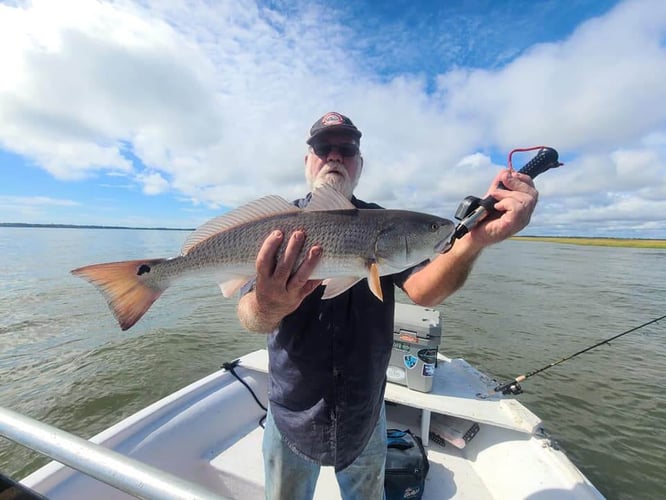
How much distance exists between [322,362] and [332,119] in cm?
210

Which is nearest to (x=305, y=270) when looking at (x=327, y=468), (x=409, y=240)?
(x=409, y=240)

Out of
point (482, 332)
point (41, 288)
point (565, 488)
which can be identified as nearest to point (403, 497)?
point (565, 488)

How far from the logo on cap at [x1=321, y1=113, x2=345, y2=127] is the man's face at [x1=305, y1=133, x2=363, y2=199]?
0.09 meters

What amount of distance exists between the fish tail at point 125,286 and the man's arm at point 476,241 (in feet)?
6.52

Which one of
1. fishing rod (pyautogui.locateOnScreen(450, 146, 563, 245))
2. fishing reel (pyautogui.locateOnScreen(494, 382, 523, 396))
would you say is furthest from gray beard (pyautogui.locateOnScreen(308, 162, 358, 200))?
fishing reel (pyautogui.locateOnScreen(494, 382, 523, 396))

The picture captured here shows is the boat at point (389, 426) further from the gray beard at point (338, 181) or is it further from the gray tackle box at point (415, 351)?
the gray beard at point (338, 181)

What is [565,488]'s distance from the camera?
3461mm

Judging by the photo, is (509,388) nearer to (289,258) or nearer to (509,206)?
(509,206)

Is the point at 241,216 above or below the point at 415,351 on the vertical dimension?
above

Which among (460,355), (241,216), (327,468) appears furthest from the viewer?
(460,355)

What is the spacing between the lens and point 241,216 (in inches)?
104

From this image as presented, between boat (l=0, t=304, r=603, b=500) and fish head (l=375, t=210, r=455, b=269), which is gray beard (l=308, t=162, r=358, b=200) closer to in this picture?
fish head (l=375, t=210, r=455, b=269)

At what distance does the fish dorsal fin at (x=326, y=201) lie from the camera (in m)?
2.46

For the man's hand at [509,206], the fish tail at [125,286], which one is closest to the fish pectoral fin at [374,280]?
the man's hand at [509,206]
